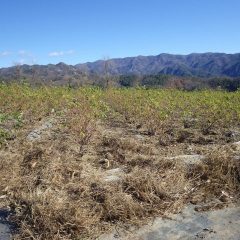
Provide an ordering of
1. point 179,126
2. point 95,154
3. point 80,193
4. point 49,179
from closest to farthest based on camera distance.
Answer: point 80,193 → point 49,179 → point 95,154 → point 179,126

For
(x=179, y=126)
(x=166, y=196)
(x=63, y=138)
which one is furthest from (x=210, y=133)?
(x=166, y=196)

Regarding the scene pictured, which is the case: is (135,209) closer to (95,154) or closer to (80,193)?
(80,193)

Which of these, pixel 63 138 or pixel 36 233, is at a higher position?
pixel 63 138

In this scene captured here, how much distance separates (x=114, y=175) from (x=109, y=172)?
156 mm

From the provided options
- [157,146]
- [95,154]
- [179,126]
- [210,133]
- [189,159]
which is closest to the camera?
[189,159]

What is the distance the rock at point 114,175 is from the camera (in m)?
4.88

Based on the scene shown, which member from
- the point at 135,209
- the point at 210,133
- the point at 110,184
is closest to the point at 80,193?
the point at 110,184

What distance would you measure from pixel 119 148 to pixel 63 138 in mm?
1410

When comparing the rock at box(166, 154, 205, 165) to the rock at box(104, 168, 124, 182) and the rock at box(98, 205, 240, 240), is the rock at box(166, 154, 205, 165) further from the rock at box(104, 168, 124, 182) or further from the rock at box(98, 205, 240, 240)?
the rock at box(98, 205, 240, 240)

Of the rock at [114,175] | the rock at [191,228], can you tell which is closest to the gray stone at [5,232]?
the rock at [191,228]

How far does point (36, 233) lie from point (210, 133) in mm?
4922

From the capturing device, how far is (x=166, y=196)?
4477mm

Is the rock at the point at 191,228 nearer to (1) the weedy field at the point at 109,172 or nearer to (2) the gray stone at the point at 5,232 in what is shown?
(1) the weedy field at the point at 109,172

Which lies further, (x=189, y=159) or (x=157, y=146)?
(x=157, y=146)
